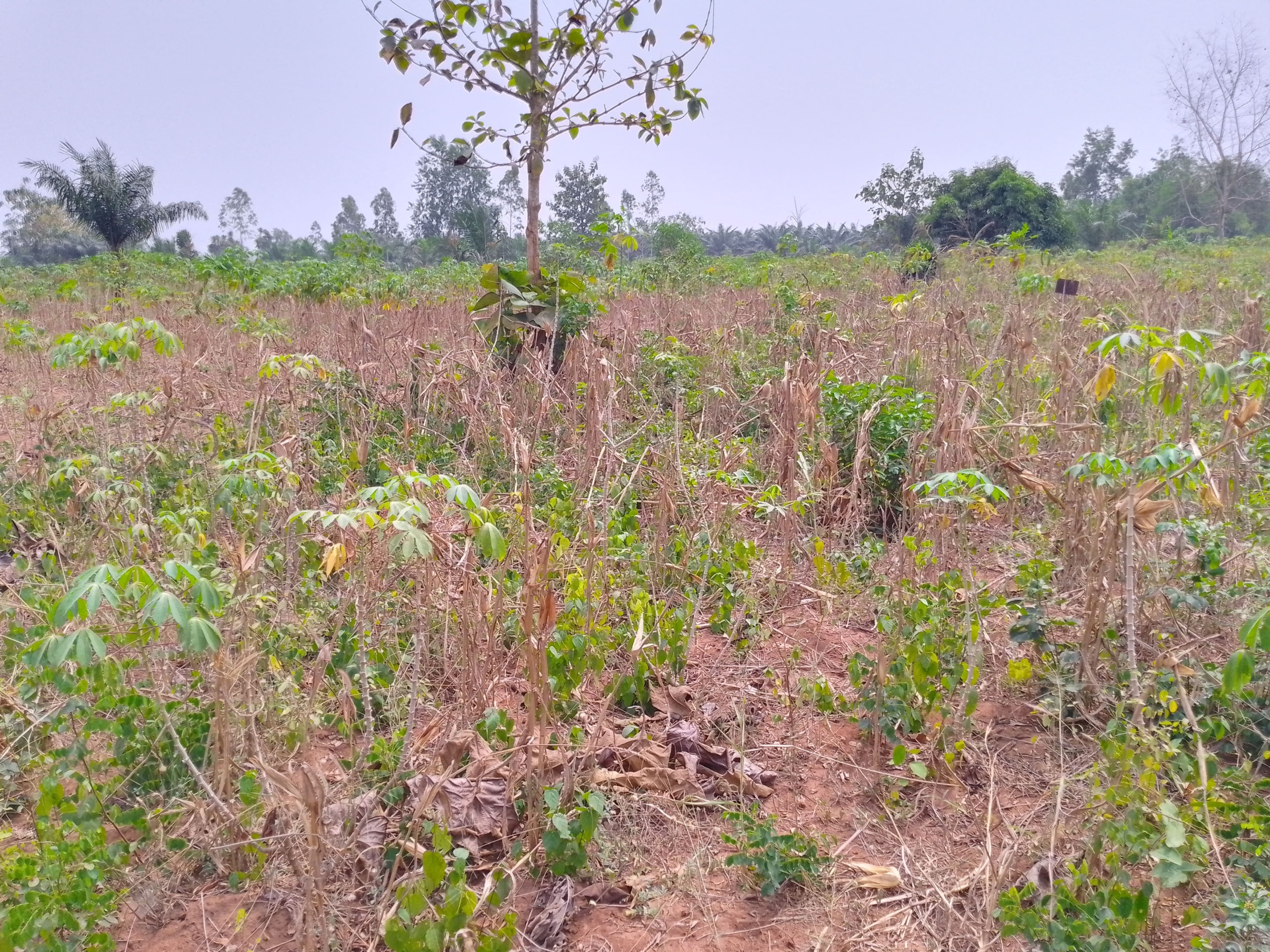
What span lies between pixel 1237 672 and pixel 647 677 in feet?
4.32

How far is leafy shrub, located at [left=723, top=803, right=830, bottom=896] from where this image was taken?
1559 mm

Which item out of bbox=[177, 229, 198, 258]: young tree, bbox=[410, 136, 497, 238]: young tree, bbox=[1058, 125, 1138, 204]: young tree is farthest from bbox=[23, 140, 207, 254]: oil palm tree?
bbox=[1058, 125, 1138, 204]: young tree

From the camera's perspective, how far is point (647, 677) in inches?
86.5

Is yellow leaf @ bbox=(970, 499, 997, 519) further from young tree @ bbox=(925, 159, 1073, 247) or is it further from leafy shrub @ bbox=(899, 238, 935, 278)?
young tree @ bbox=(925, 159, 1073, 247)

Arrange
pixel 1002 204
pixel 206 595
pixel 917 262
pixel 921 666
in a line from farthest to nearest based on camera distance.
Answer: pixel 1002 204 → pixel 917 262 → pixel 921 666 → pixel 206 595

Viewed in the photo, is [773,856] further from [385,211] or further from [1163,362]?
[385,211]

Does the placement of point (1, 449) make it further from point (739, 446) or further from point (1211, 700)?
point (1211, 700)

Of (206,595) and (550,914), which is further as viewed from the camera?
(550,914)

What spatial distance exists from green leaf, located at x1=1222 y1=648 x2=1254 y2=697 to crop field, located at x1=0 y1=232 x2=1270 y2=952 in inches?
0.5

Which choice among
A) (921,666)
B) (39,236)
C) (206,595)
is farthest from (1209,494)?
(39,236)

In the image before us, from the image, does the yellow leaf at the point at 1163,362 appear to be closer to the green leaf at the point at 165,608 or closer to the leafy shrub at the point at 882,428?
the leafy shrub at the point at 882,428

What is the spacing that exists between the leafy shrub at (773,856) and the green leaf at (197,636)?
3.33 ft

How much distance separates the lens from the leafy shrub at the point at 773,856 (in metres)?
1.56

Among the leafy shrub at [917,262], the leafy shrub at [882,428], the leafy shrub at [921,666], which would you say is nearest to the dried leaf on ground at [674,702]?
the leafy shrub at [921,666]
